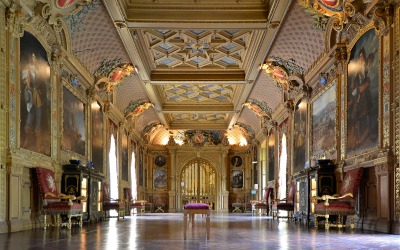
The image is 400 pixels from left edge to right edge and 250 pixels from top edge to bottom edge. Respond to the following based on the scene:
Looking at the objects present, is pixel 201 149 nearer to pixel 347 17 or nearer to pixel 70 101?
pixel 70 101

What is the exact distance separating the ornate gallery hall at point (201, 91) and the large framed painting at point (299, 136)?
0.08 m

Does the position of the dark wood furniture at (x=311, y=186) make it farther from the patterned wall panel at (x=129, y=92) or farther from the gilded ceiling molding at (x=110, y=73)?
the patterned wall panel at (x=129, y=92)

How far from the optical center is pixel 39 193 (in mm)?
13859

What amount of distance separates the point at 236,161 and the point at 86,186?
23.7 meters

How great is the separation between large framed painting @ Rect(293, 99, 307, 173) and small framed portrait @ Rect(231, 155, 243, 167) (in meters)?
18.0

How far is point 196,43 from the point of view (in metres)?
19.2

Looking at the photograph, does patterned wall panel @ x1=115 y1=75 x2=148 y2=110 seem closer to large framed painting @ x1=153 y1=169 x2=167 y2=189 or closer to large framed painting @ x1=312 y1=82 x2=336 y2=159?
large framed painting @ x1=312 y1=82 x2=336 y2=159

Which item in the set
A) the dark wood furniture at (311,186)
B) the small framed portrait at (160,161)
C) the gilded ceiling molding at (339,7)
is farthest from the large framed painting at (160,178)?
the gilded ceiling molding at (339,7)

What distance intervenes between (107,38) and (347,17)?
7669mm

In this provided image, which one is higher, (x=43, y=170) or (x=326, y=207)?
(x=43, y=170)

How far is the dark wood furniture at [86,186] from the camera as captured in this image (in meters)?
15.9

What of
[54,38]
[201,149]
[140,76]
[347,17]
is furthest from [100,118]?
[201,149]

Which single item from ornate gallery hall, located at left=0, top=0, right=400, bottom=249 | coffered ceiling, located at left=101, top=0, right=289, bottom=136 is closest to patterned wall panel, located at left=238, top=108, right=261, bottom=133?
coffered ceiling, located at left=101, top=0, right=289, bottom=136

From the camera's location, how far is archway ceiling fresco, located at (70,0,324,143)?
15.2 metres
